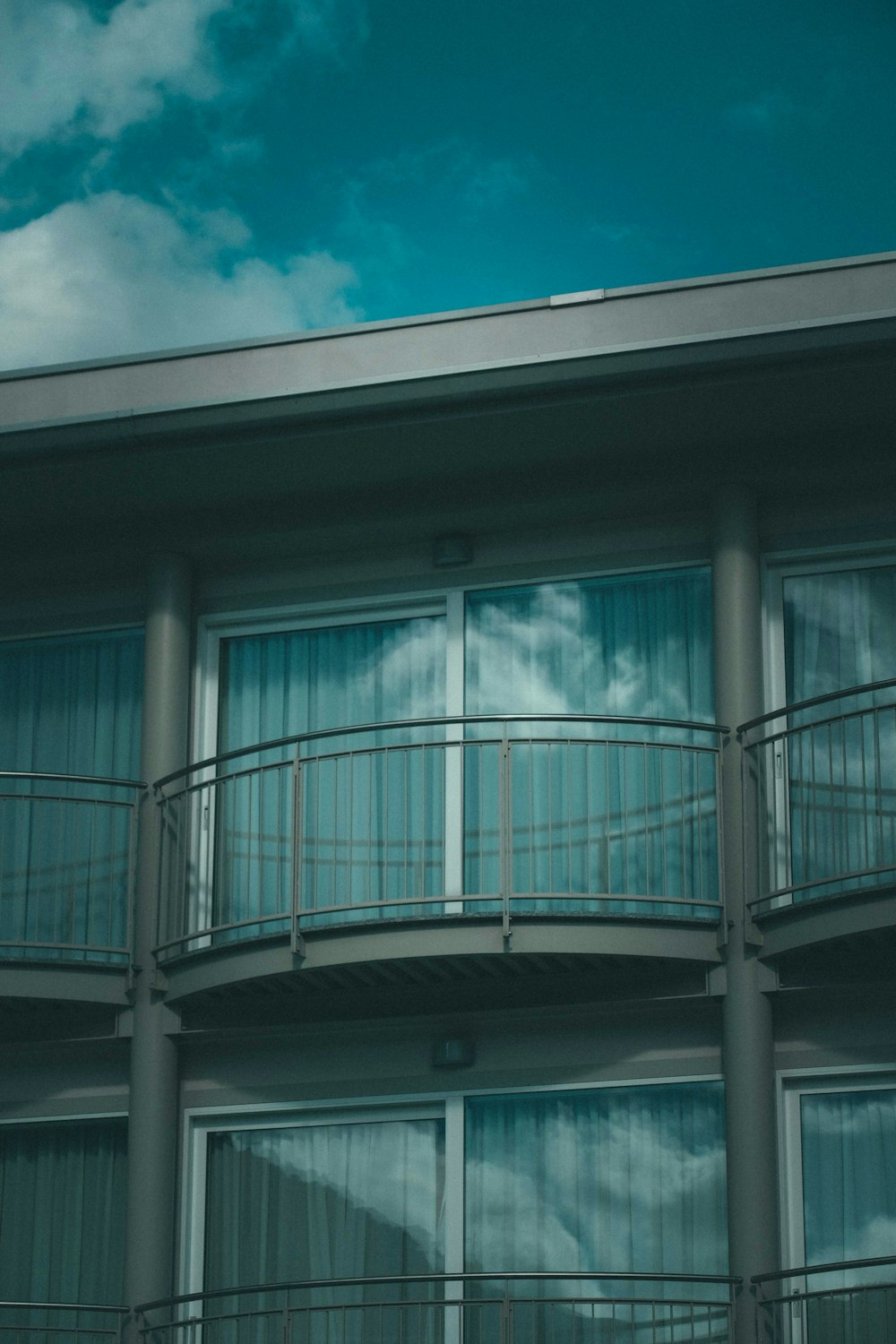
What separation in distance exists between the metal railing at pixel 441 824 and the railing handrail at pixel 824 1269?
2.13 metres

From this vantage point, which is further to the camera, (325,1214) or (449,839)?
(449,839)

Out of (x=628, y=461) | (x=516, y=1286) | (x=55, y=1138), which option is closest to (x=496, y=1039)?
(x=516, y=1286)

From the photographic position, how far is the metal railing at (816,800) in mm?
11992

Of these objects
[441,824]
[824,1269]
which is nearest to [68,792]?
[441,824]

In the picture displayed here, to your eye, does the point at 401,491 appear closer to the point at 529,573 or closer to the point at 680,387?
the point at 529,573

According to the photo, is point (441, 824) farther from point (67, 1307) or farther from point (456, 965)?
point (67, 1307)

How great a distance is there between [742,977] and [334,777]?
118 inches

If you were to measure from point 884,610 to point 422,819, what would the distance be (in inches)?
130

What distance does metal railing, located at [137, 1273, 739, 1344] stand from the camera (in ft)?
36.5

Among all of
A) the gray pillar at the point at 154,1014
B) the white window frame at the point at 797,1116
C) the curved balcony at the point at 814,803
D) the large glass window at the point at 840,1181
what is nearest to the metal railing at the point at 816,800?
the curved balcony at the point at 814,803

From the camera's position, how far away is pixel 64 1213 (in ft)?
42.4

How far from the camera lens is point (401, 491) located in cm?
1373

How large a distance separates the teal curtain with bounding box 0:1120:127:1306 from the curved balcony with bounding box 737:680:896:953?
4576mm

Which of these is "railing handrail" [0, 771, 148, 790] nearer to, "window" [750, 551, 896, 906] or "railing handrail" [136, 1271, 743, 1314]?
"railing handrail" [136, 1271, 743, 1314]
